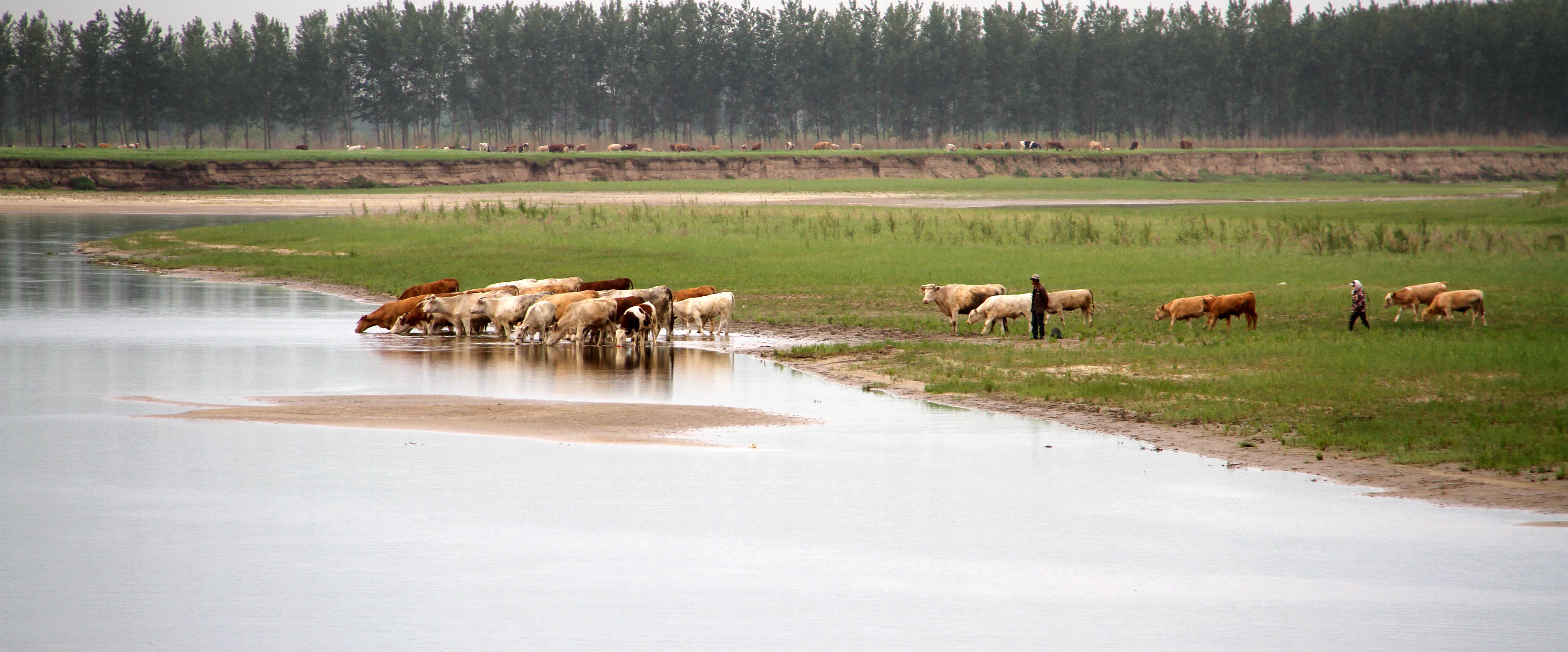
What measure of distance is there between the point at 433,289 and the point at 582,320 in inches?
242

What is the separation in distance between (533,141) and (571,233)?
99753 mm

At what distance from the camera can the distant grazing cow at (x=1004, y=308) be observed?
1000 inches

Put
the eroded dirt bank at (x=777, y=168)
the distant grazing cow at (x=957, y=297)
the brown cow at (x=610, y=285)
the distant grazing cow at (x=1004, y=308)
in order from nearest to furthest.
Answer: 1. the distant grazing cow at (x=1004, y=308)
2. the distant grazing cow at (x=957, y=297)
3. the brown cow at (x=610, y=285)
4. the eroded dirt bank at (x=777, y=168)

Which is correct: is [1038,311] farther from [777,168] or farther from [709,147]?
[709,147]

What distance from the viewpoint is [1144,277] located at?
3466cm

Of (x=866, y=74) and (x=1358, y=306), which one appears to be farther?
(x=866, y=74)

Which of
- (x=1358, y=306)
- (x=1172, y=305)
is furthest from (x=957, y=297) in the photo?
(x=1358, y=306)

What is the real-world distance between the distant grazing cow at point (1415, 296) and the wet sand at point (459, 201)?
42.1m

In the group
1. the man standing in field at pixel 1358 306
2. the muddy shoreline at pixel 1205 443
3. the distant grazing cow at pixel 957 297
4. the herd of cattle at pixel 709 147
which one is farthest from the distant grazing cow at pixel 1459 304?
the herd of cattle at pixel 709 147

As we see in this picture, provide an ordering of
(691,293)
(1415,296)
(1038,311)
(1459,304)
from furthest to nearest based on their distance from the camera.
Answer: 1. (691,293)
2. (1415,296)
3. (1459,304)
4. (1038,311)

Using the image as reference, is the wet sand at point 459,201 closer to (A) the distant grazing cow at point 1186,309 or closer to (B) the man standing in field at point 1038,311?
(A) the distant grazing cow at point 1186,309

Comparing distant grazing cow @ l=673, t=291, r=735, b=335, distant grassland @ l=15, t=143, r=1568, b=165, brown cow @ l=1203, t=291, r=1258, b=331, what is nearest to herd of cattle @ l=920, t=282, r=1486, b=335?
brown cow @ l=1203, t=291, r=1258, b=331

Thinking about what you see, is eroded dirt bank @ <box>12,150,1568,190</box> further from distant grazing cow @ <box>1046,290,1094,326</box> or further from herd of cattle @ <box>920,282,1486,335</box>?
distant grazing cow @ <box>1046,290,1094,326</box>

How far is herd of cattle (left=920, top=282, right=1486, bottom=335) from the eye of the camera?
24812 millimetres
